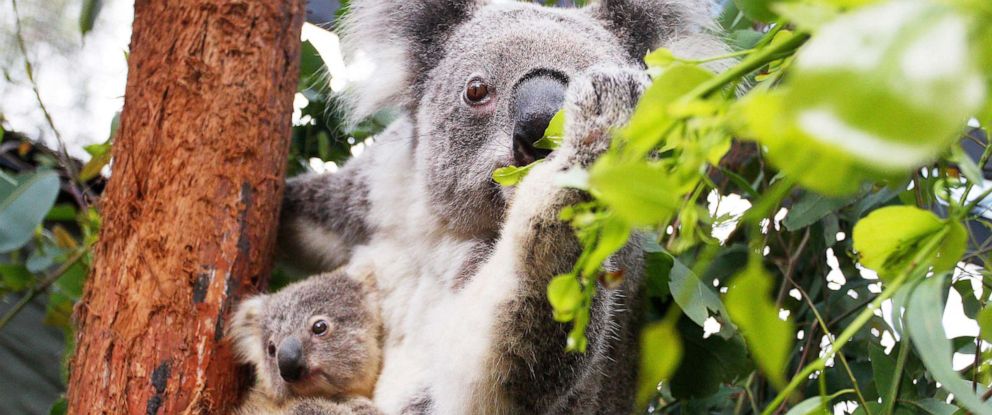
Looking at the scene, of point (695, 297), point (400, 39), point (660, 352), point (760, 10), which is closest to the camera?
point (660, 352)

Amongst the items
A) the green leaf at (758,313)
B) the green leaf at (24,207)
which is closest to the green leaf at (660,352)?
the green leaf at (758,313)

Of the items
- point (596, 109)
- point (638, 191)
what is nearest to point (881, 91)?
point (638, 191)

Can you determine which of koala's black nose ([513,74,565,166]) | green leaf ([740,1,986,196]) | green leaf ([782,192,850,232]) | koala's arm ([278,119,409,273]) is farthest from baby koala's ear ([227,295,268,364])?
green leaf ([740,1,986,196])

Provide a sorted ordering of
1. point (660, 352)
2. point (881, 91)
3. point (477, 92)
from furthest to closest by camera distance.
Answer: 1. point (477, 92)
2. point (660, 352)
3. point (881, 91)

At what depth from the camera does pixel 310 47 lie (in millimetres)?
2912

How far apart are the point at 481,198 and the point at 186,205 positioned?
2.65ft

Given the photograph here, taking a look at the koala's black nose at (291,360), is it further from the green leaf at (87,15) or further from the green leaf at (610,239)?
the green leaf at (610,239)

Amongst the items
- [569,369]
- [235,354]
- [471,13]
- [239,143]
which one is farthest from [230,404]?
[471,13]

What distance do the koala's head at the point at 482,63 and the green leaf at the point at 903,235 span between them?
106 cm

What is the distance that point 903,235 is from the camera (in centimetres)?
73

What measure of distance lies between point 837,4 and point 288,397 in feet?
6.49

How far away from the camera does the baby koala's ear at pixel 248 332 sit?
7.12 ft

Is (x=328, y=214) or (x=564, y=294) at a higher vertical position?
(x=564, y=294)

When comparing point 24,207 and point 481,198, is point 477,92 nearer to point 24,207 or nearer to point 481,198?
point 481,198
